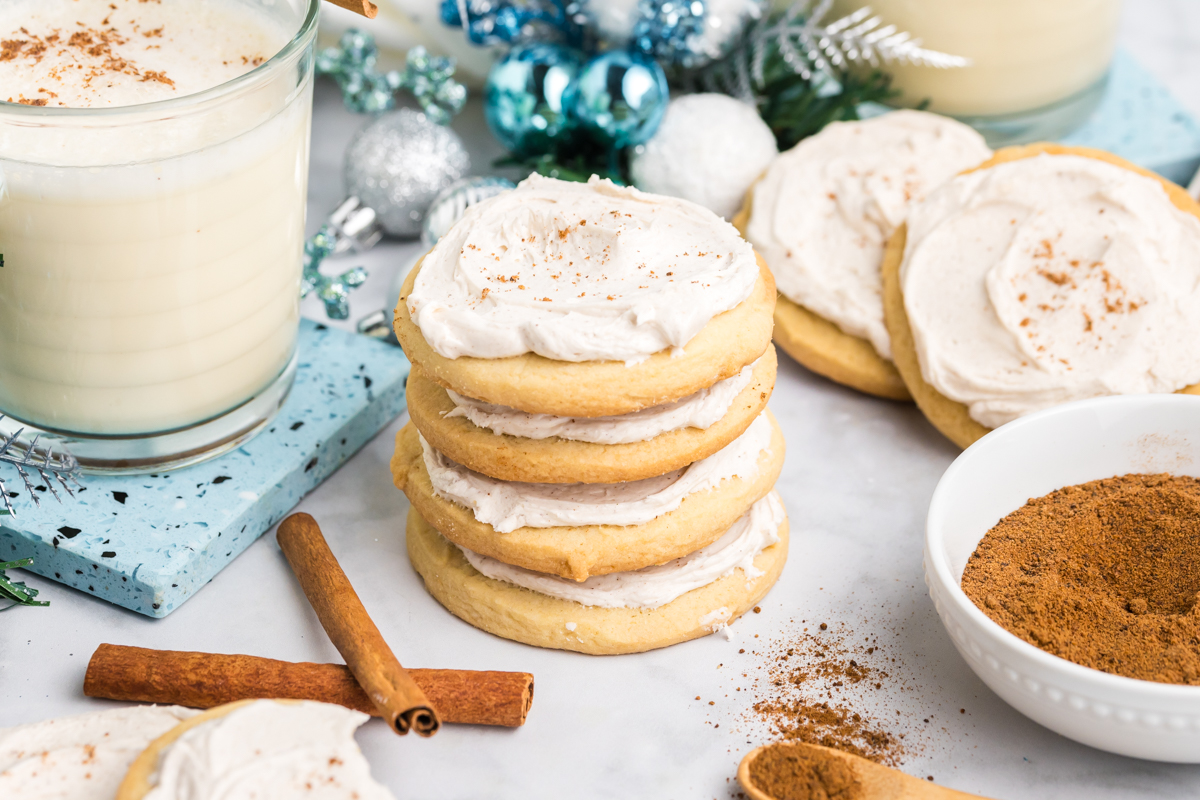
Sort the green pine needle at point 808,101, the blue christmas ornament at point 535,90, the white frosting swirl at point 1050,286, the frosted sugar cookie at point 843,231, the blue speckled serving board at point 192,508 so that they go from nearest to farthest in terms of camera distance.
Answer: the blue speckled serving board at point 192,508 < the white frosting swirl at point 1050,286 < the frosted sugar cookie at point 843,231 < the blue christmas ornament at point 535,90 < the green pine needle at point 808,101

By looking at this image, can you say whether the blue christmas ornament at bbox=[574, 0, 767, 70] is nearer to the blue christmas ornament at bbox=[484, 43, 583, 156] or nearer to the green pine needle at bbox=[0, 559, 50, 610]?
the blue christmas ornament at bbox=[484, 43, 583, 156]

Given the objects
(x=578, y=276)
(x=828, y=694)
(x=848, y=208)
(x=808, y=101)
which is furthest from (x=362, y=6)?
(x=808, y=101)

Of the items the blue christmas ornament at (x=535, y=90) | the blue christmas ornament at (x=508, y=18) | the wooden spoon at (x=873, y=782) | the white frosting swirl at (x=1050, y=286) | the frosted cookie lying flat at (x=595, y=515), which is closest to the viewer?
the wooden spoon at (x=873, y=782)

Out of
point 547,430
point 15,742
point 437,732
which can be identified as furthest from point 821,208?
point 15,742

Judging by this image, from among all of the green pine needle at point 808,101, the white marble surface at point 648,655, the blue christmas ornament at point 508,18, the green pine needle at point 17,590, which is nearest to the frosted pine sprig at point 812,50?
the green pine needle at point 808,101

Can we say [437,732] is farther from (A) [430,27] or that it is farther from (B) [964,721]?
(A) [430,27]

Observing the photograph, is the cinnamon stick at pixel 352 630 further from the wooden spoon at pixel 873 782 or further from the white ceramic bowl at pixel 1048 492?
the white ceramic bowl at pixel 1048 492

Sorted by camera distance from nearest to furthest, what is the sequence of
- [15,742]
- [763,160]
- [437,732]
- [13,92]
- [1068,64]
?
[15,742] < [437,732] < [13,92] < [763,160] < [1068,64]
